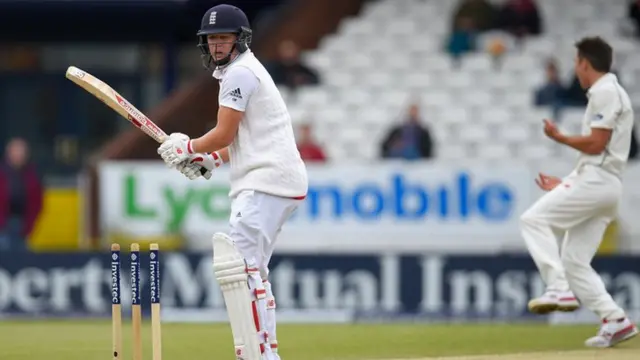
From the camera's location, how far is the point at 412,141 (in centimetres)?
1407

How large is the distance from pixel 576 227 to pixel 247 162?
2380 mm

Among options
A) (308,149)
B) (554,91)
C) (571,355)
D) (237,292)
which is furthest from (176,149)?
(554,91)

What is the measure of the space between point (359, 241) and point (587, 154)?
5.22m

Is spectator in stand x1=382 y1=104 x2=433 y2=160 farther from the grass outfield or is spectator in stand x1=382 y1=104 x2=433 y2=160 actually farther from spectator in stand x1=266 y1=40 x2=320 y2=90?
the grass outfield

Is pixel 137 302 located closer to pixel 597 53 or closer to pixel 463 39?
pixel 597 53

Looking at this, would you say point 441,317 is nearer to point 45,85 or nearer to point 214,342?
point 214,342

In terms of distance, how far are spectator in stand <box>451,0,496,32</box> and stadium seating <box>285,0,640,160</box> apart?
27 centimetres

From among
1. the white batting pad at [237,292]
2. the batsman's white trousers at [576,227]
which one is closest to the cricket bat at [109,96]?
the white batting pad at [237,292]

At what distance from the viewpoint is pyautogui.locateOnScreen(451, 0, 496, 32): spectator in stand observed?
616 inches

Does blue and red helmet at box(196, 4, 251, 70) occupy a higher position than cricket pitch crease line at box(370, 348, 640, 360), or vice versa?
blue and red helmet at box(196, 4, 251, 70)

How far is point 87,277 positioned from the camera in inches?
484

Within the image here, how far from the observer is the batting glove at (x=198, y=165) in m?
7.22

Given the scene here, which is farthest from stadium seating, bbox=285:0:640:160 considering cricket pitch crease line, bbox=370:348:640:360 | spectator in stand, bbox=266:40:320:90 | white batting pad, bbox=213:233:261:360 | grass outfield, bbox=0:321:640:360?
white batting pad, bbox=213:233:261:360

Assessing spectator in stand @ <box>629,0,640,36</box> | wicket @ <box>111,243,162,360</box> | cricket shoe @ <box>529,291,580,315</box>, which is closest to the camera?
wicket @ <box>111,243,162,360</box>
